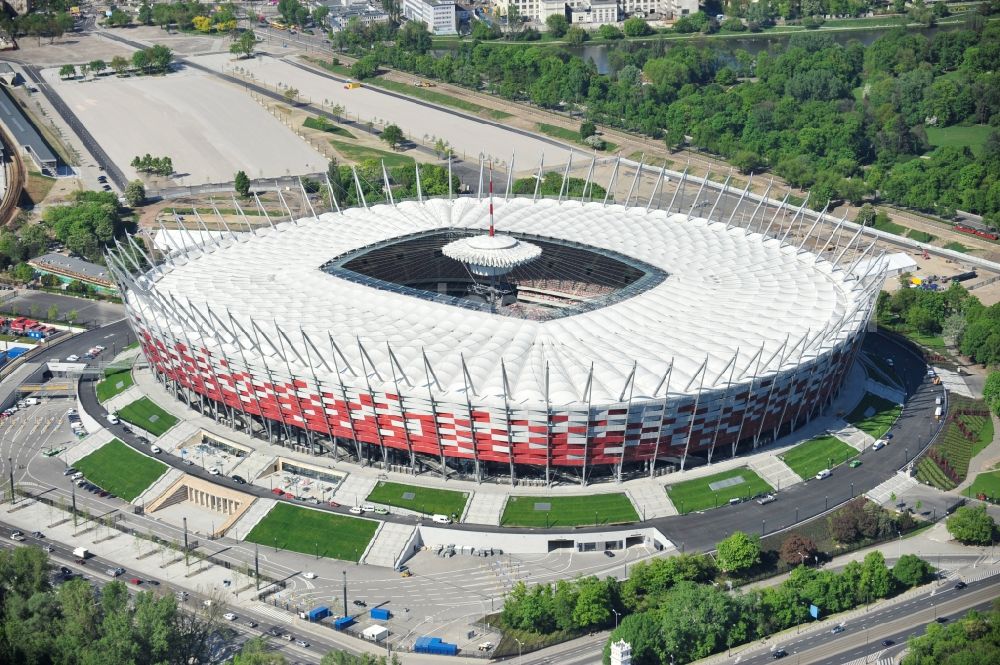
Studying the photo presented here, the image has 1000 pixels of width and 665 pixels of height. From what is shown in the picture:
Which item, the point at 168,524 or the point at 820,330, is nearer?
the point at 168,524

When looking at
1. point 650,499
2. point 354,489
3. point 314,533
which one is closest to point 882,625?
point 650,499

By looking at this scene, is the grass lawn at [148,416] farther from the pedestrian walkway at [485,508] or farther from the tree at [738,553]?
the tree at [738,553]

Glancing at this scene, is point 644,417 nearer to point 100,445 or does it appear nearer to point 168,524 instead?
point 168,524

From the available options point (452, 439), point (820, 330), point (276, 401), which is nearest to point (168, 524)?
point (276, 401)

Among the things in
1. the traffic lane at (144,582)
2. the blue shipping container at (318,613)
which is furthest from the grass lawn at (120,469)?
the blue shipping container at (318,613)

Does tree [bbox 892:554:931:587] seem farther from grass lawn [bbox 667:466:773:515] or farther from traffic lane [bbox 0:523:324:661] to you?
traffic lane [bbox 0:523:324:661]

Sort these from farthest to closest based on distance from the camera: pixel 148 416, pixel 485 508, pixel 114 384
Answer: pixel 114 384
pixel 148 416
pixel 485 508

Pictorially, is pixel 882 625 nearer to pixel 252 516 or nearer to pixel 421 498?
pixel 421 498
